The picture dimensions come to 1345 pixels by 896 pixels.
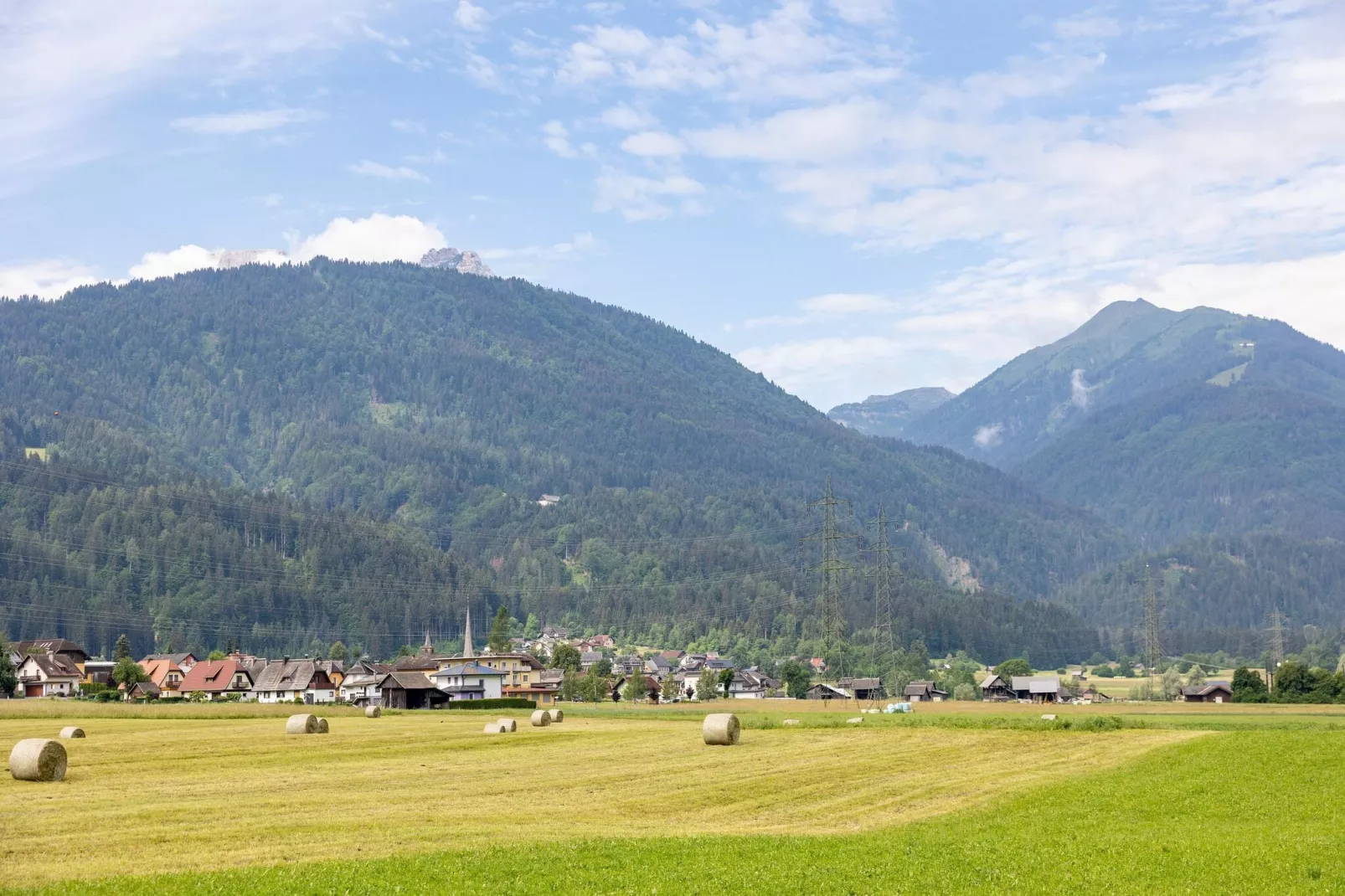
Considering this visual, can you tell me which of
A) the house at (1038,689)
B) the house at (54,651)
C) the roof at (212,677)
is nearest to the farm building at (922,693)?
the house at (1038,689)

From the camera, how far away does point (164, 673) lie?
7534 inches

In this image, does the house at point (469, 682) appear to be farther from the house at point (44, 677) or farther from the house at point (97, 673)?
the house at point (97, 673)

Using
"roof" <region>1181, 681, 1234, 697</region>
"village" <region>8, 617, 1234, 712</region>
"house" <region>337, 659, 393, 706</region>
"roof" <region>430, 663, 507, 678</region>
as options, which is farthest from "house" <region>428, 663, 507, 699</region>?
"roof" <region>1181, 681, 1234, 697</region>

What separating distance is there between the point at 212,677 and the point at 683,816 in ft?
493

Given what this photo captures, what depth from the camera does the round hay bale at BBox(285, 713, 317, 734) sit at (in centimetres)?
7738

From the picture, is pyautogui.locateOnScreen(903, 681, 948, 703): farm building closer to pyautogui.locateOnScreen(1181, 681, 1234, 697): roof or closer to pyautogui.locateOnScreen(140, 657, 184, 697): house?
pyautogui.locateOnScreen(1181, 681, 1234, 697): roof

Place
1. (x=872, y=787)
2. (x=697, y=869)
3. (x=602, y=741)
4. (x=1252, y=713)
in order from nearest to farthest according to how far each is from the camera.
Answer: (x=697, y=869), (x=872, y=787), (x=602, y=741), (x=1252, y=713)

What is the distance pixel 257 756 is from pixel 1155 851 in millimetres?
39636

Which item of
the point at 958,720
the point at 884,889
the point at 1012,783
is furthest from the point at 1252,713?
the point at 884,889

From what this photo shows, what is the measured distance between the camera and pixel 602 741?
243 feet

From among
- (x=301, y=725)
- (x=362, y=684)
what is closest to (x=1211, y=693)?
(x=362, y=684)

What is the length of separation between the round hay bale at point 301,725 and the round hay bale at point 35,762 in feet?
97.2

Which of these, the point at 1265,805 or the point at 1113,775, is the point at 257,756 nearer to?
the point at 1113,775

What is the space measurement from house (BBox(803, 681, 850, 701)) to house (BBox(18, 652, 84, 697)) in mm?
90506
